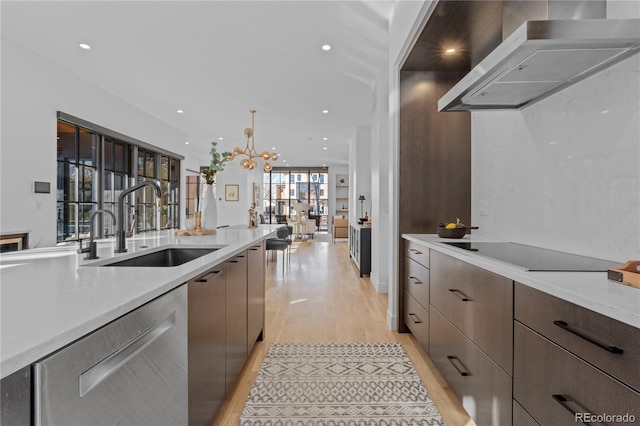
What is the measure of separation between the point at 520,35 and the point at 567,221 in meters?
1.02

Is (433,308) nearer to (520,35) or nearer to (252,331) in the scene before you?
(252,331)

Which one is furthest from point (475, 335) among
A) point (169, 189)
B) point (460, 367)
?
point (169, 189)

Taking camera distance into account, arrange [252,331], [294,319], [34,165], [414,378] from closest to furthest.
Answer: [414,378]
[252,331]
[294,319]
[34,165]

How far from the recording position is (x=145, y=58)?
3.95 meters

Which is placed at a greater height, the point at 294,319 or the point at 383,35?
the point at 383,35

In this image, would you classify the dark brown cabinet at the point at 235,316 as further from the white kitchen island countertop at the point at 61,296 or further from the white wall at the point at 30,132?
the white wall at the point at 30,132

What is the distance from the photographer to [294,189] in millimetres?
13781

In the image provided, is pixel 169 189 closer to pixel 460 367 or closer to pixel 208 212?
pixel 208 212

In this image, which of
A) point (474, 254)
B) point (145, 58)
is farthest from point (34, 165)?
point (474, 254)

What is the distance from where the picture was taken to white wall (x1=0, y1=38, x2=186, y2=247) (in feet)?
11.5

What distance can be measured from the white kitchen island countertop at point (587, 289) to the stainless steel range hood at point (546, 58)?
888mm

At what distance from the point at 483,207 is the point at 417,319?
105 cm

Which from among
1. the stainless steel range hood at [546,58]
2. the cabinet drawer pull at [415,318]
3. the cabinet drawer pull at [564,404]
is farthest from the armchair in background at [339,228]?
the cabinet drawer pull at [564,404]


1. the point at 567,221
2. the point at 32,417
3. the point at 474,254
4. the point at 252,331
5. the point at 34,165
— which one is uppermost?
the point at 34,165
